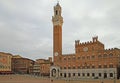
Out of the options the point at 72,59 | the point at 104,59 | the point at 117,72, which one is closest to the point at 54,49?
the point at 72,59

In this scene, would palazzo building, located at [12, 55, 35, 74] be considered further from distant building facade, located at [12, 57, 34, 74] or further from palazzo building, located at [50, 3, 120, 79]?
palazzo building, located at [50, 3, 120, 79]

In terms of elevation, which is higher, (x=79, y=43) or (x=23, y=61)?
(x=79, y=43)

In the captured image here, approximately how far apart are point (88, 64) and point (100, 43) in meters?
9.37

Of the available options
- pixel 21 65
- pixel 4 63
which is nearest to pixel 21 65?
pixel 21 65

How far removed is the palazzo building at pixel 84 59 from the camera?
2721 inches

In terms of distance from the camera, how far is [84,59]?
7706 centimetres

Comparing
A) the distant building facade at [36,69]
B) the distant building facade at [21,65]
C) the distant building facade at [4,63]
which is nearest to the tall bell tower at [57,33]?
the distant building facade at [4,63]

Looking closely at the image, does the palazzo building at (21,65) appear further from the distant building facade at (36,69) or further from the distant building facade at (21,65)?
the distant building facade at (36,69)

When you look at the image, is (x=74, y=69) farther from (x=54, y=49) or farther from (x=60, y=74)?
(x=54, y=49)

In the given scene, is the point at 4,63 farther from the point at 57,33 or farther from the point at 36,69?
the point at 57,33

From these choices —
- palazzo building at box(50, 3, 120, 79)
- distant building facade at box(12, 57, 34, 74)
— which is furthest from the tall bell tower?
distant building facade at box(12, 57, 34, 74)

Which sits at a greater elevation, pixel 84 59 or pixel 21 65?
pixel 84 59

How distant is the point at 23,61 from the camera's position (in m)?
114

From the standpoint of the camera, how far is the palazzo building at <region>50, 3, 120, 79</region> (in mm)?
69125
